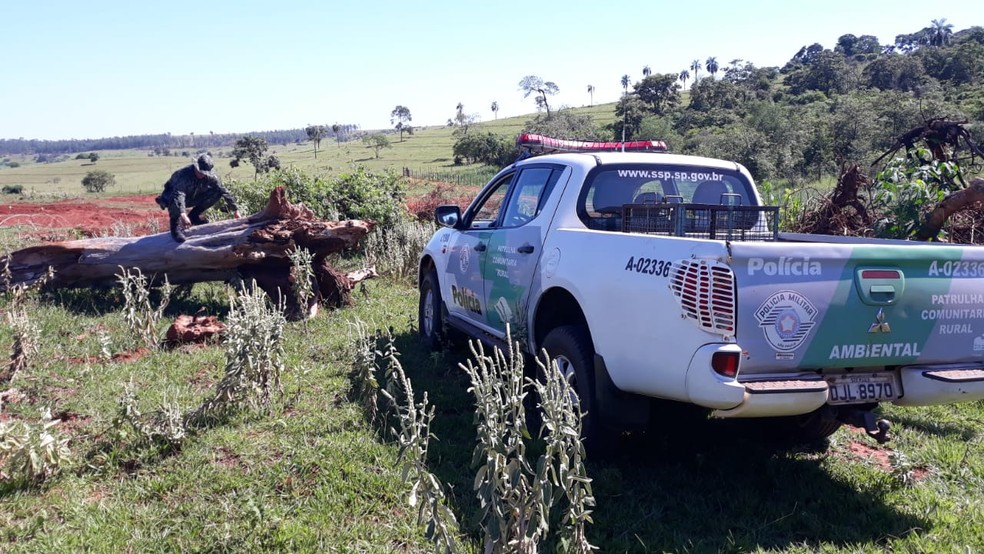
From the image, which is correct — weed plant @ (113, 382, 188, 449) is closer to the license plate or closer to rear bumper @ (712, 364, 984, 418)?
rear bumper @ (712, 364, 984, 418)

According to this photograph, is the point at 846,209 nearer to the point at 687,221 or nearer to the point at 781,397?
the point at 687,221

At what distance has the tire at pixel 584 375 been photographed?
4125mm

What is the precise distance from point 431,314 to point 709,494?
3861 millimetres

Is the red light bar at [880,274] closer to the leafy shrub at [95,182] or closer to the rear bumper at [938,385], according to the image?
the rear bumper at [938,385]

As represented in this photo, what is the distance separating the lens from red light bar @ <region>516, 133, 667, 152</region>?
6453 millimetres

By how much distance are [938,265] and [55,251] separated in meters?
9.13

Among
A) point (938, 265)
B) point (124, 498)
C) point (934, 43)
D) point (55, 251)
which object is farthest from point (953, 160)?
point (934, 43)

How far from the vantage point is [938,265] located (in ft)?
12.0

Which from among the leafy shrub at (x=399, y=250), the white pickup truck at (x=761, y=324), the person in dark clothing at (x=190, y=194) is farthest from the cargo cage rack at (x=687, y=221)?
the leafy shrub at (x=399, y=250)

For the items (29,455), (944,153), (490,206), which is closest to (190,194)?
(490,206)

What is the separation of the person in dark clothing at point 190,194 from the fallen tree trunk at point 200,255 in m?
0.20

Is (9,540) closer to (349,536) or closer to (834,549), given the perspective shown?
(349,536)

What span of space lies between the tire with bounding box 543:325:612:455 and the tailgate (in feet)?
3.27

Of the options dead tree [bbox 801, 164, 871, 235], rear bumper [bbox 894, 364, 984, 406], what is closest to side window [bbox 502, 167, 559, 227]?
rear bumper [bbox 894, 364, 984, 406]
